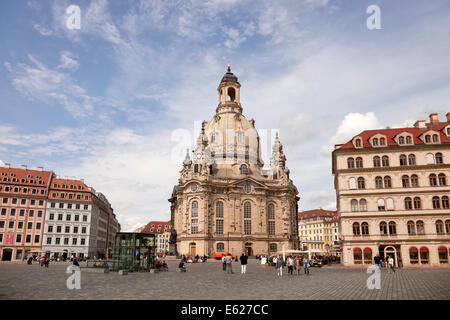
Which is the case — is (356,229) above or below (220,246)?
above

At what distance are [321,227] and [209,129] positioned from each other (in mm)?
63050

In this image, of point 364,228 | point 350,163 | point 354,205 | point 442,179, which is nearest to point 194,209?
point 350,163

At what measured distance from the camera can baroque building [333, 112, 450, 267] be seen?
1861 inches

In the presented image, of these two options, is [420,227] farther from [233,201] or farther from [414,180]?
[233,201]

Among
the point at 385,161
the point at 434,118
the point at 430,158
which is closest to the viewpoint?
the point at 430,158

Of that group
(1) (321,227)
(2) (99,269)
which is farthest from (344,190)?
(1) (321,227)

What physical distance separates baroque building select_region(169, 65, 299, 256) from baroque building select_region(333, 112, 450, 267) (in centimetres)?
4034

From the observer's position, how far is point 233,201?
3509 inches

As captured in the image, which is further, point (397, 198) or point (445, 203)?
point (397, 198)

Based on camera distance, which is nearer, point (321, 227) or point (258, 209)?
point (258, 209)

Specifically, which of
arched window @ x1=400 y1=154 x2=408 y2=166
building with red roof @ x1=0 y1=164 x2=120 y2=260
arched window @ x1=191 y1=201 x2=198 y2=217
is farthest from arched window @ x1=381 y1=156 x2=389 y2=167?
building with red roof @ x1=0 y1=164 x2=120 y2=260

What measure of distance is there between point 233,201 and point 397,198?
150 feet
